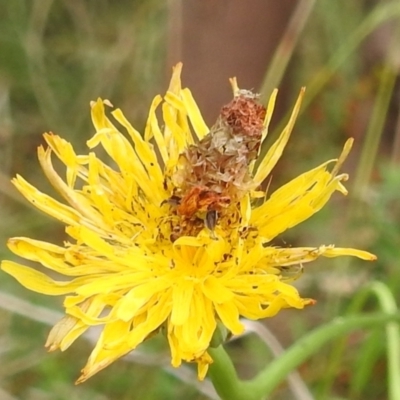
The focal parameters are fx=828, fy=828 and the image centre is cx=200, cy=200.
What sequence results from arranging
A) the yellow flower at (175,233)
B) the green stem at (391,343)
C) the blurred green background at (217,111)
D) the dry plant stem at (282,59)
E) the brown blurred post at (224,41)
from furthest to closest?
the brown blurred post at (224,41), the blurred green background at (217,111), the dry plant stem at (282,59), the green stem at (391,343), the yellow flower at (175,233)

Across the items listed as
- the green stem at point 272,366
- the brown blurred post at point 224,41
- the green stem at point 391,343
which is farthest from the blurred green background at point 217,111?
the green stem at point 272,366

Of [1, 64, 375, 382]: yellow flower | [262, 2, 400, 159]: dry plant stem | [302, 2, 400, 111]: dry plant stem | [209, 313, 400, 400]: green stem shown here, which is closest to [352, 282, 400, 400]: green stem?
[209, 313, 400, 400]: green stem

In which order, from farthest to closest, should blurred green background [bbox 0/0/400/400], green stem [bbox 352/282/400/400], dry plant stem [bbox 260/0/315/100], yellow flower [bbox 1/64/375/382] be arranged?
blurred green background [bbox 0/0/400/400]
dry plant stem [bbox 260/0/315/100]
green stem [bbox 352/282/400/400]
yellow flower [bbox 1/64/375/382]

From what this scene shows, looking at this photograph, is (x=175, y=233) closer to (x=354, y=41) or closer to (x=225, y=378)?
(x=225, y=378)

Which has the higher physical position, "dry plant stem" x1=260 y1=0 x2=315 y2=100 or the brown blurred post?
the brown blurred post

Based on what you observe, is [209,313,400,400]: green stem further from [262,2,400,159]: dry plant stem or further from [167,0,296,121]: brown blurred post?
[167,0,296,121]: brown blurred post

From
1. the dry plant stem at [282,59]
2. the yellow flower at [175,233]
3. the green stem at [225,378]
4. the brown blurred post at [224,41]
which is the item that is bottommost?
the green stem at [225,378]

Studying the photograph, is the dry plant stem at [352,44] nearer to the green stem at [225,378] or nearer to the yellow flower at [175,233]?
the yellow flower at [175,233]

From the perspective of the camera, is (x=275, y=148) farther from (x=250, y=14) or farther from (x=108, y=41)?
(x=108, y=41)
